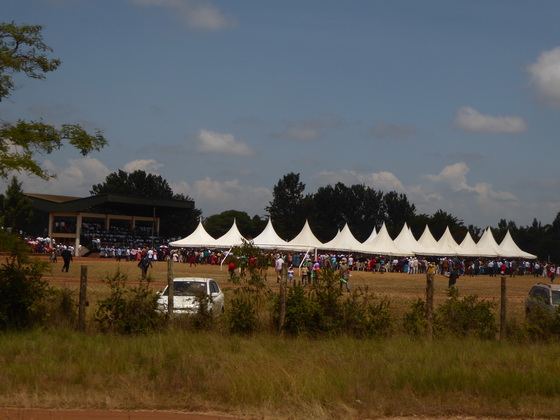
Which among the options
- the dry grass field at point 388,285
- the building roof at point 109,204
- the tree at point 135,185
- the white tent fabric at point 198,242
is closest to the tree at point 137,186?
the tree at point 135,185

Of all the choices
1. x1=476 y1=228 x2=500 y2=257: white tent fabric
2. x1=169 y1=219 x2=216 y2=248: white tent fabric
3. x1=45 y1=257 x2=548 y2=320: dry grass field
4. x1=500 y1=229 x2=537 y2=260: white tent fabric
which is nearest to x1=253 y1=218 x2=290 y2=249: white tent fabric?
x1=169 y1=219 x2=216 y2=248: white tent fabric

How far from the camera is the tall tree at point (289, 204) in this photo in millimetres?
132875

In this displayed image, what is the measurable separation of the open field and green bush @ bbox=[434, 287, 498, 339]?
1277 mm

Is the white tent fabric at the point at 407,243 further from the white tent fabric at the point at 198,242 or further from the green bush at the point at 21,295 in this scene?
the green bush at the point at 21,295

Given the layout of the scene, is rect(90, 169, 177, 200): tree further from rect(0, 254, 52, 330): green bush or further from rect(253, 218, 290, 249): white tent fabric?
rect(0, 254, 52, 330): green bush

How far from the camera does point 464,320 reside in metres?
14.9

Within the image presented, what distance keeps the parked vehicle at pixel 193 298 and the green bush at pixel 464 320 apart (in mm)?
4871

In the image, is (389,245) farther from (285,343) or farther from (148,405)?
(148,405)

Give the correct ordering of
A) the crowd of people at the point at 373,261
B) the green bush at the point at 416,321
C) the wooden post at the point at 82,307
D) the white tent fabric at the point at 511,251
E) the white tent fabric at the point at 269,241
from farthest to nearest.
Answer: the white tent fabric at the point at 511,251
the crowd of people at the point at 373,261
the white tent fabric at the point at 269,241
the green bush at the point at 416,321
the wooden post at the point at 82,307

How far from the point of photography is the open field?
9.91 m

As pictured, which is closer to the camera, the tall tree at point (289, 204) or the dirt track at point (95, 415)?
the dirt track at point (95, 415)

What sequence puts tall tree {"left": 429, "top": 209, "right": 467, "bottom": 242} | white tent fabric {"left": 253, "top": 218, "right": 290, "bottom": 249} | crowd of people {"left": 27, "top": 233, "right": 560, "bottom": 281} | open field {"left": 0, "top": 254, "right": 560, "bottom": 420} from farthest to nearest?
tall tree {"left": 429, "top": 209, "right": 467, "bottom": 242}
crowd of people {"left": 27, "top": 233, "right": 560, "bottom": 281}
white tent fabric {"left": 253, "top": 218, "right": 290, "bottom": 249}
open field {"left": 0, "top": 254, "right": 560, "bottom": 420}

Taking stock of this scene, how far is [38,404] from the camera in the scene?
980 cm

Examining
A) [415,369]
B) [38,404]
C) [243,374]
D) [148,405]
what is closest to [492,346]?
[415,369]
